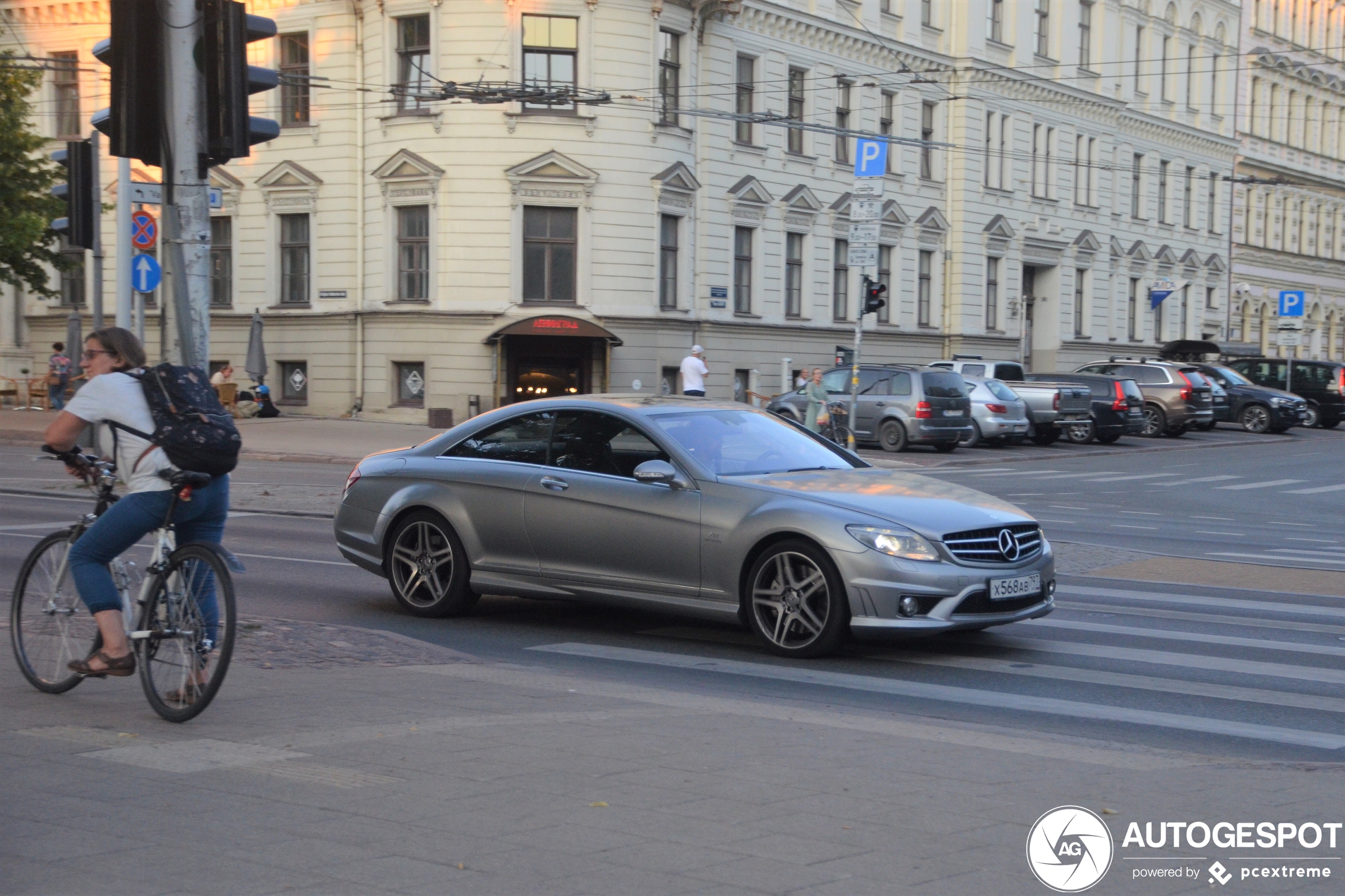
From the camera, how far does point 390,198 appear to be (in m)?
36.9

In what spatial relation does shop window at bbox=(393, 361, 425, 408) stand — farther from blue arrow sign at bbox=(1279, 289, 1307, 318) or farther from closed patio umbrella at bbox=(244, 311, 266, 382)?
blue arrow sign at bbox=(1279, 289, 1307, 318)

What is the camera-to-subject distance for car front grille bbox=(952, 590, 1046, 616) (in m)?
8.77

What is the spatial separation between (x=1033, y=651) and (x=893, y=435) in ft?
72.8

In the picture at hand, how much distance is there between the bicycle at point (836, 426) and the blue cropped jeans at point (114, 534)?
2121cm

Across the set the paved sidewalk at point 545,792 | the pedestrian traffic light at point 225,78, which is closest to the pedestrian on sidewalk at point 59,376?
the pedestrian traffic light at point 225,78

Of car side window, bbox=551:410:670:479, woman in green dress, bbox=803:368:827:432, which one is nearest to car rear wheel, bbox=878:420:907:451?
woman in green dress, bbox=803:368:827:432

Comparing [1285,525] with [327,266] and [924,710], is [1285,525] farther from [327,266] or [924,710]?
[327,266]

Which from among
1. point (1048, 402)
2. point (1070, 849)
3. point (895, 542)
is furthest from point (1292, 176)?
point (1070, 849)

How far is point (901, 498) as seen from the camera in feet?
29.9

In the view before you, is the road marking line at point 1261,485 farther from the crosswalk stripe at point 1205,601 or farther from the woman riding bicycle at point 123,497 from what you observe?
the woman riding bicycle at point 123,497

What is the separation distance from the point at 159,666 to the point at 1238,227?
224 feet

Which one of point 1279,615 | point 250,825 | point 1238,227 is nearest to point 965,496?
point 1279,615

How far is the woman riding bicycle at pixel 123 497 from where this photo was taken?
676 cm

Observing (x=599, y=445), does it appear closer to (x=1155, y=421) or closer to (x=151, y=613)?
(x=151, y=613)
